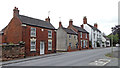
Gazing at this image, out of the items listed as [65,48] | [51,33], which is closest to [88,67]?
[51,33]

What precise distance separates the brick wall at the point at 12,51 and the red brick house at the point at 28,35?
2.28 meters

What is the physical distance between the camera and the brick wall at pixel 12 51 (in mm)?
17281

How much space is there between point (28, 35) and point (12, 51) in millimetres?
4697

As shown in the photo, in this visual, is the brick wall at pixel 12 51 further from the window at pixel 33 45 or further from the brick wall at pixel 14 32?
the window at pixel 33 45

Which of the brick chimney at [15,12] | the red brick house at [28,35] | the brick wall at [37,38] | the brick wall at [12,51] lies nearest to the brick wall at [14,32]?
the red brick house at [28,35]

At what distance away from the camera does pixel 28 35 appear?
71.7 ft

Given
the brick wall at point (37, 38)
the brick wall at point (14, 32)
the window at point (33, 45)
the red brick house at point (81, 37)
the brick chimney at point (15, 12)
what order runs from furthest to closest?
the red brick house at point (81, 37) < the window at point (33, 45) < the brick chimney at point (15, 12) < the brick wall at point (14, 32) < the brick wall at point (37, 38)

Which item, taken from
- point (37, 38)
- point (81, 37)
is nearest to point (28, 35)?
point (37, 38)

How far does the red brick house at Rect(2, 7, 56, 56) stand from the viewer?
2133 cm

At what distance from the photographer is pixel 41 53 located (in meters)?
24.5

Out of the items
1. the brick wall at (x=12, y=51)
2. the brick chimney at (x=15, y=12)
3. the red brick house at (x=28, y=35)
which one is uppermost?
the brick chimney at (x=15, y=12)

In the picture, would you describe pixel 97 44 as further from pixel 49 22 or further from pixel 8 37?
pixel 8 37

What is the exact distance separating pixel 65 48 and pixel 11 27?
1726 centimetres

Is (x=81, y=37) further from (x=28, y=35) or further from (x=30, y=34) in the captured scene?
(x=28, y=35)
